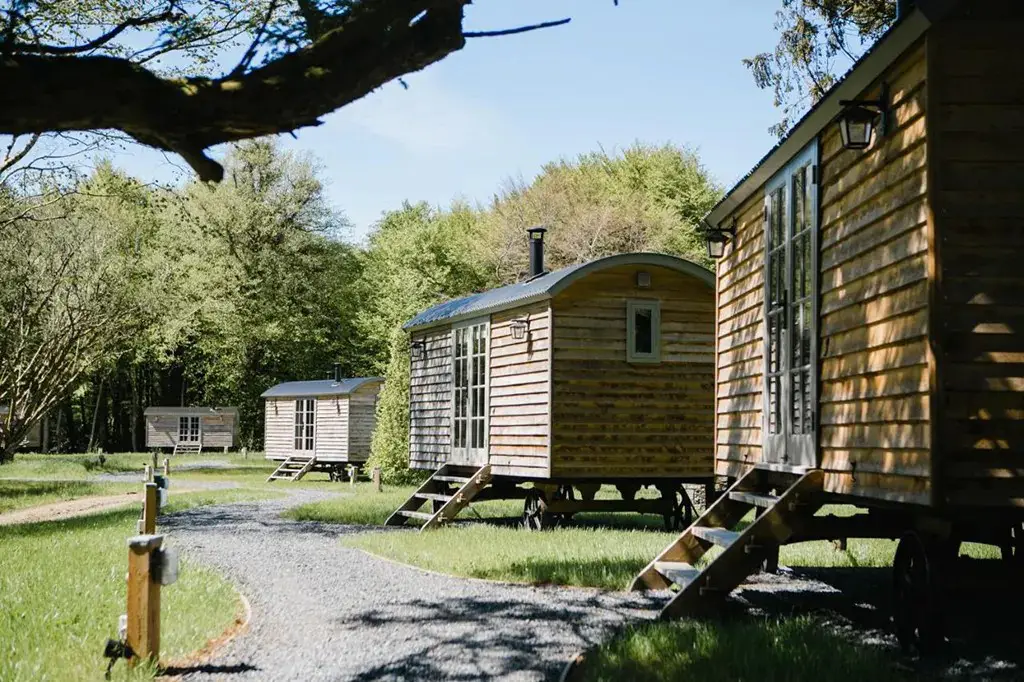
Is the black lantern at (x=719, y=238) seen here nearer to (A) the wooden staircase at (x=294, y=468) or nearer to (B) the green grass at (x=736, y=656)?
(B) the green grass at (x=736, y=656)

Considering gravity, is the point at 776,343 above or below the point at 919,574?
above

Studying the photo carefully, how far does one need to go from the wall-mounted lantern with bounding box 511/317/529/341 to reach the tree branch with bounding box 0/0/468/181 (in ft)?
34.7

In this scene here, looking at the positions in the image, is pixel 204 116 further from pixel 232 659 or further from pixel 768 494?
pixel 768 494

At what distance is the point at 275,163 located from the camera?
42.2 metres

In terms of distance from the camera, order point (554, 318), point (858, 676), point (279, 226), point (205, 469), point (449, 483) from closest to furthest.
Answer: point (858, 676)
point (554, 318)
point (449, 483)
point (205, 469)
point (279, 226)

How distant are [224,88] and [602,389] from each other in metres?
11.0

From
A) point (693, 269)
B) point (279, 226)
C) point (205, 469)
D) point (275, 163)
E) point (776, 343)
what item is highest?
point (275, 163)

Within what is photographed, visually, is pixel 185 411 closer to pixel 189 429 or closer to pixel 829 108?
pixel 189 429

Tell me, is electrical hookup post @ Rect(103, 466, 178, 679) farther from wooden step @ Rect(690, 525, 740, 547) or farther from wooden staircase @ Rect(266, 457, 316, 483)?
wooden staircase @ Rect(266, 457, 316, 483)

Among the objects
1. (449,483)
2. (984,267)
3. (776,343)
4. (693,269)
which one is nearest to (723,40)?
(693,269)

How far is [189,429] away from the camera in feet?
142

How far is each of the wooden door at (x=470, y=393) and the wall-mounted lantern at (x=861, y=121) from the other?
9925 mm

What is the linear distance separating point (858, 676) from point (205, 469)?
99.7 ft

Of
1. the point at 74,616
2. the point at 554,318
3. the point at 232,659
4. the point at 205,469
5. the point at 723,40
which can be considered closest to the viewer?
the point at 232,659
